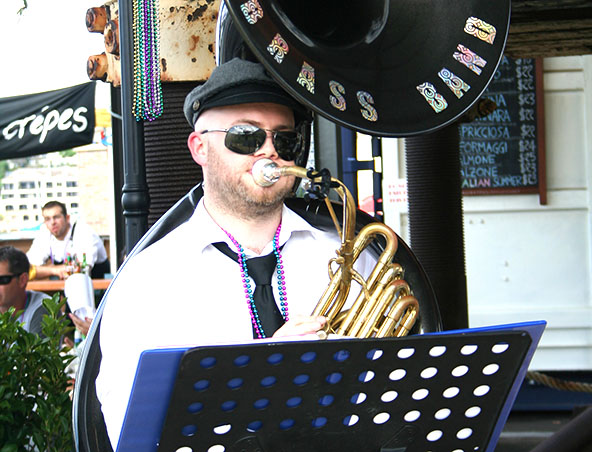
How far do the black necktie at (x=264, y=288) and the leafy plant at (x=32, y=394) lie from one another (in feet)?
2.09

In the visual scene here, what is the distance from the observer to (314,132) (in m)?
3.34

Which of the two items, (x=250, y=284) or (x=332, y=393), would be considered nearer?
(x=332, y=393)

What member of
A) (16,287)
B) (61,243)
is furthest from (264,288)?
(61,243)

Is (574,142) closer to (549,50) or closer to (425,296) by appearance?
(549,50)

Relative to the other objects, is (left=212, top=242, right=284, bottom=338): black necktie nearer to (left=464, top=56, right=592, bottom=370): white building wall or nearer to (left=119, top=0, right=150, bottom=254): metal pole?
(left=119, top=0, right=150, bottom=254): metal pole

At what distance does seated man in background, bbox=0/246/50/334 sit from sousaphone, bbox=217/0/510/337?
7.50ft

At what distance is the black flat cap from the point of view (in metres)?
1.58

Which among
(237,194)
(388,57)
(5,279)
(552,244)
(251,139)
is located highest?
(388,57)

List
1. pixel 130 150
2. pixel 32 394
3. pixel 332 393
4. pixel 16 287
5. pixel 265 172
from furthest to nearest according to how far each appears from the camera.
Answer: pixel 16 287 → pixel 32 394 → pixel 130 150 → pixel 265 172 → pixel 332 393

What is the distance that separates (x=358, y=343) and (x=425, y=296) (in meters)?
0.60

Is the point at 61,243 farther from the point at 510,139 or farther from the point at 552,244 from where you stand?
the point at 552,244

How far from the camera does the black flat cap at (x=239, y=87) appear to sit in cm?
158

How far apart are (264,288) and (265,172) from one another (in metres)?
0.24

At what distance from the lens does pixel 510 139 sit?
→ 5.08 m
